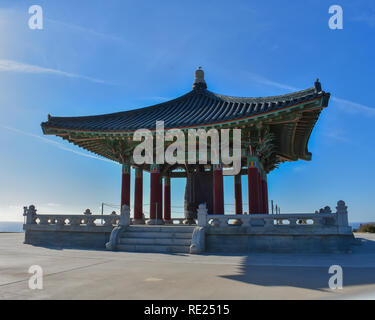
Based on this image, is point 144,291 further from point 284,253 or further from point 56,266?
point 284,253

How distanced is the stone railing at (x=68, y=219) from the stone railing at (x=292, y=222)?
4.90 meters

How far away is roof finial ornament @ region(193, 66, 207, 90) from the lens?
Result: 22.2m

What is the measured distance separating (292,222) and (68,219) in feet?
37.1

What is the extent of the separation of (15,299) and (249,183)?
12054 millimetres

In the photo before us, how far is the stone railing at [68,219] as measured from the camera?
15523 millimetres

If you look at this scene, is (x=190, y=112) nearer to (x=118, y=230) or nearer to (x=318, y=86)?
(x=318, y=86)

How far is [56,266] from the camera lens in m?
8.86

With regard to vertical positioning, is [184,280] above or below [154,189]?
below

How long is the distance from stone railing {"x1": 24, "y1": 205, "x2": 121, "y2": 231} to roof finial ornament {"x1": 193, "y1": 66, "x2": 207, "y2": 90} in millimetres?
11257

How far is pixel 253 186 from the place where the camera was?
50.8ft

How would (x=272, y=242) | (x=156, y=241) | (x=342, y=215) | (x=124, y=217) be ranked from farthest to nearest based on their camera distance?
(x=124, y=217)
(x=156, y=241)
(x=272, y=242)
(x=342, y=215)

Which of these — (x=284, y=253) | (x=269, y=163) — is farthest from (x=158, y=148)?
(x=284, y=253)

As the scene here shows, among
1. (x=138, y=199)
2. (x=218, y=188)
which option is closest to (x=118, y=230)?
(x=138, y=199)

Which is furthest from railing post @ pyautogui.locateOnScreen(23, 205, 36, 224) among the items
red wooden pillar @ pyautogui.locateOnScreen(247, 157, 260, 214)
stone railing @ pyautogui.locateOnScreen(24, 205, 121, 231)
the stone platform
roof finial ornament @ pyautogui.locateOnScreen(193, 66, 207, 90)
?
roof finial ornament @ pyautogui.locateOnScreen(193, 66, 207, 90)
